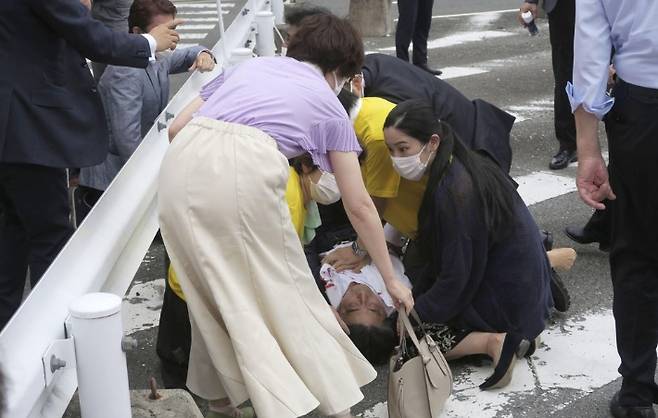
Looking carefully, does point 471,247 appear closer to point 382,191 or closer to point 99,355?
point 382,191

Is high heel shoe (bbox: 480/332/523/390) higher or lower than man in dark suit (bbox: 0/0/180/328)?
lower

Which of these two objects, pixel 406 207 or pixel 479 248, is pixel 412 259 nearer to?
pixel 406 207

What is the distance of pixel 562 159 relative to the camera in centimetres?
643

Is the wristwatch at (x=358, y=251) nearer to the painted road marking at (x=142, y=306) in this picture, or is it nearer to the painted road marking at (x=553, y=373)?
the painted road marking at (x=553, y=373)

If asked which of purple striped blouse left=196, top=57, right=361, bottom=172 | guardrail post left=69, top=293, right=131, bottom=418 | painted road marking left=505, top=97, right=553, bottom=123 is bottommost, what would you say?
painted road marking left=505, top=97, right=553, bottom=123

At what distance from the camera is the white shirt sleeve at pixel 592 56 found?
316 cm

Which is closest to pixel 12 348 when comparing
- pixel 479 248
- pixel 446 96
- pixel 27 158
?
pixel 27 158

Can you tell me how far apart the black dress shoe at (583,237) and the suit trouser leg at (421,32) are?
4.09 metres

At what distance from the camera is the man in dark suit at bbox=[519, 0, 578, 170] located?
6125 mm

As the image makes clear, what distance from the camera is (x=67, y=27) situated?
11.0 feet

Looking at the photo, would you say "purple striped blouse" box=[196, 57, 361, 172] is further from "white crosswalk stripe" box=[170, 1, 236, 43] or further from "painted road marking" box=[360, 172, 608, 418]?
"white crosswalk stripe" box=[170, 1, 236, 43]

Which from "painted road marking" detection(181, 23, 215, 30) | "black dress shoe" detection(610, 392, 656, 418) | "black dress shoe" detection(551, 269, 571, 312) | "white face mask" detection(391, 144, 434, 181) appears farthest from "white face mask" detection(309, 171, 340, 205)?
"painted road marking" detection(181, 23, 215, 30)

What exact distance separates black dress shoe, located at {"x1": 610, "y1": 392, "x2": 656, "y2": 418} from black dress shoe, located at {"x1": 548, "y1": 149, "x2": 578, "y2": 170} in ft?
9.77

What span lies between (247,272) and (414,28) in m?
6.16
